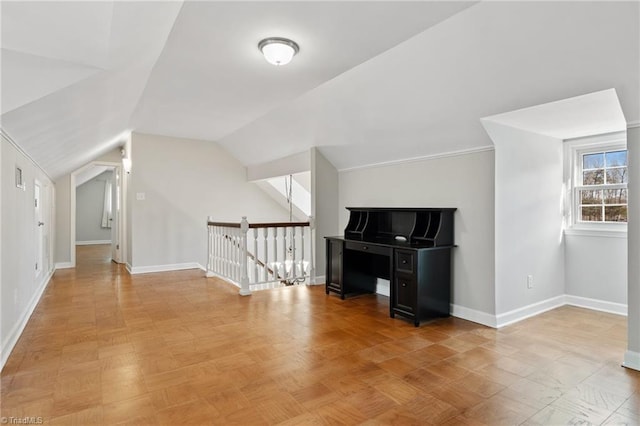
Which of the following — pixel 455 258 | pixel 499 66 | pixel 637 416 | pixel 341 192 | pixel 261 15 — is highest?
pixel 261 15

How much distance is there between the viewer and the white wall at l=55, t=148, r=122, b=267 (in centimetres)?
678

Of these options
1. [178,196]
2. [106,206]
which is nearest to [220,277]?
[178,196]

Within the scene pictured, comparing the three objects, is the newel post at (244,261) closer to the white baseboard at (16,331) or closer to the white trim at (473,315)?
the white baseboard at (16,331)

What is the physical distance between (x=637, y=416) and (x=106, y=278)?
21.4 feet

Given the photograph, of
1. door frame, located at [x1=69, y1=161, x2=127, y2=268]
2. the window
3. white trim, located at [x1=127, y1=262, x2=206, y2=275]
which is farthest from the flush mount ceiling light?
door frame, located at [x1=69, y1=161, x2=127, y2=268]

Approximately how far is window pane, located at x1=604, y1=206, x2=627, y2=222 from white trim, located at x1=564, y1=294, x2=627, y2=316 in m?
0.91

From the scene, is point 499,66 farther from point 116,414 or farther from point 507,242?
point 116,414

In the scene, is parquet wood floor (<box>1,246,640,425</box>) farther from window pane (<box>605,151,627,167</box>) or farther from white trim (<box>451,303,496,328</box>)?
window pane (<box>605,151,627,167</box>)

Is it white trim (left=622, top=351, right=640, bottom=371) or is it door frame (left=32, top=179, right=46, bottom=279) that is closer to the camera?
white trim (left=622, top=351, right=640, bottom=371)

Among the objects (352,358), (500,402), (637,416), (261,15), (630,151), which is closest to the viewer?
(637,416)

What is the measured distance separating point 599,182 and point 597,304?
4.52 feet

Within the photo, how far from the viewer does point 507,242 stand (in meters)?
3.40

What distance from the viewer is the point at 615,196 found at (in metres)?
3.80

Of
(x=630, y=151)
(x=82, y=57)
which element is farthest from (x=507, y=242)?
(x=82, y=57)
